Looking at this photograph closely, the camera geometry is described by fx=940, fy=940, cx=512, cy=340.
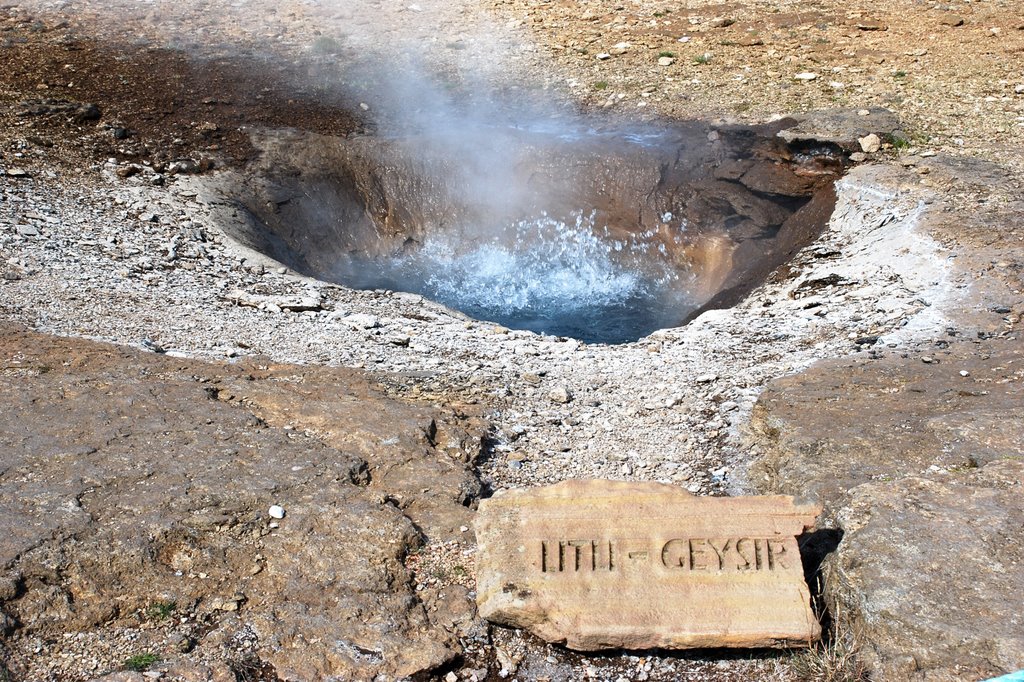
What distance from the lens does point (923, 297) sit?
5445mm

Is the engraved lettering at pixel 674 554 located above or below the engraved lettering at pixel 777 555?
below

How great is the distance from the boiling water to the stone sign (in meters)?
3.80

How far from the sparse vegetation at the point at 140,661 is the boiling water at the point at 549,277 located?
4.67 meters

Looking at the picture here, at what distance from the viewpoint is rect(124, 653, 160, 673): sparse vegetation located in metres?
2.81

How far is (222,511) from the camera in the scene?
3.35 m

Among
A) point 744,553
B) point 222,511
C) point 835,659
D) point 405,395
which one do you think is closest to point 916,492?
point 744,553

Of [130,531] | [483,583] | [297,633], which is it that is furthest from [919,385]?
[130,531]

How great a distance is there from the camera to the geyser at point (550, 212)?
7.47m

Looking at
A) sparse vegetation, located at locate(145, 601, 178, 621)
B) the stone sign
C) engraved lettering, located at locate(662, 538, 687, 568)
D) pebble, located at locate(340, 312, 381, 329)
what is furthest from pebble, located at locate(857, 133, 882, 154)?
sparse vegetation, located at locate(145, 601, 178, 621)

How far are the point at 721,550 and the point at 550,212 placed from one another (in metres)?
5.38

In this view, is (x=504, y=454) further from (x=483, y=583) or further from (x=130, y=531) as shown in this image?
(x=130, y=531)

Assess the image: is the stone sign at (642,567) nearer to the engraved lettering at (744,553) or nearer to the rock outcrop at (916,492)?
the engraved lettering at (744,553)

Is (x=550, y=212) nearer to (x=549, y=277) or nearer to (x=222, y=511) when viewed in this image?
(x=549, y=277)

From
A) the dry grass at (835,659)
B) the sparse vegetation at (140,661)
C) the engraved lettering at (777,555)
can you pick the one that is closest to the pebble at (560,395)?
the engraved lettering at (777,555)
